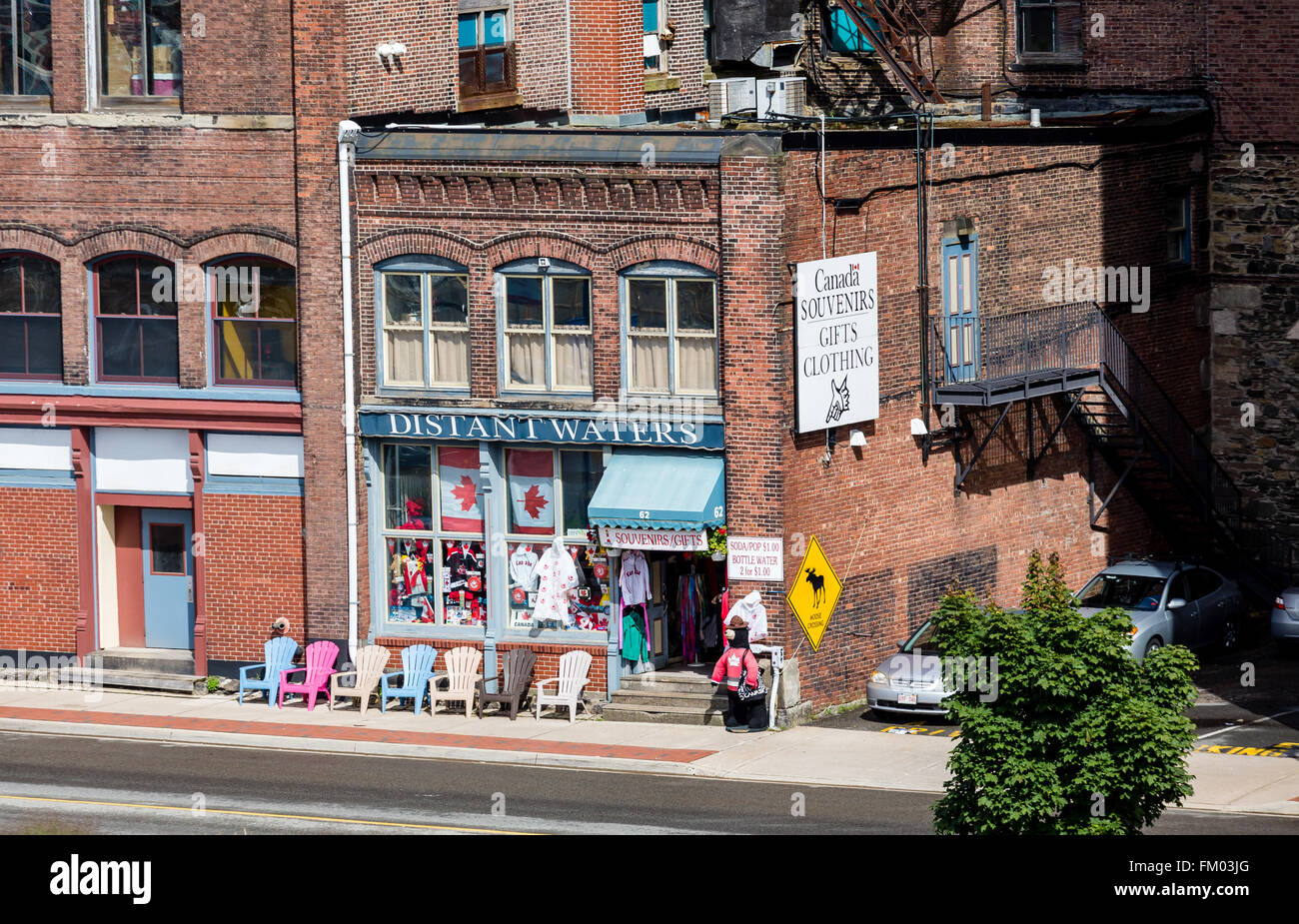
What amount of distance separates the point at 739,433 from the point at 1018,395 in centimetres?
552

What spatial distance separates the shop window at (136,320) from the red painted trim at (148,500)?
1878mm

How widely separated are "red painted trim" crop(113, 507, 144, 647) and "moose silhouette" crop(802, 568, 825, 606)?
1161 centimetres

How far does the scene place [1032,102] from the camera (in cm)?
3381

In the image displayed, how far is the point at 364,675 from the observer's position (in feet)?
91.2

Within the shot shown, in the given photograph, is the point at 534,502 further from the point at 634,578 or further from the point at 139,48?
the point at 139,48

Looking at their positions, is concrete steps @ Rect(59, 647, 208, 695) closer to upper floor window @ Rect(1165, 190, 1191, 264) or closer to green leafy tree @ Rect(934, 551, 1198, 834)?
green leafy tree @ Rect(934, 551, 1198, 834)

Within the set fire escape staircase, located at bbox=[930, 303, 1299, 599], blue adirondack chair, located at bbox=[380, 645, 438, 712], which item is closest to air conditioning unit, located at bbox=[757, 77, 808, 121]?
fire escape staircase, located at bbox=[930, 303, 1299, 599]

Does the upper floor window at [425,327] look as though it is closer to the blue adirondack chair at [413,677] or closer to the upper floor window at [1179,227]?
the blue adirondack chair at [413,677]

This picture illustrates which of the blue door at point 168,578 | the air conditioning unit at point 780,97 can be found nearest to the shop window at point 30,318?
the blue door at point 168,578

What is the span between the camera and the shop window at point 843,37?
103ft

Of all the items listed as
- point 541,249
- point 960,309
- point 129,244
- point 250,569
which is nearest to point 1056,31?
point 960,309

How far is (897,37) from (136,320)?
13.2 m

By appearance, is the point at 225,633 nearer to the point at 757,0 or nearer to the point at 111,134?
the point at 111,134

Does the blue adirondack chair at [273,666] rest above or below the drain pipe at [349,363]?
below
